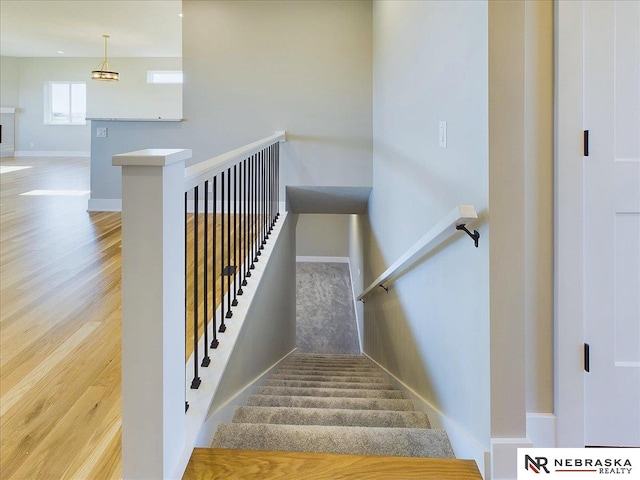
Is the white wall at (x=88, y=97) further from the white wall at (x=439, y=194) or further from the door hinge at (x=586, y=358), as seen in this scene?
the door hinge at (x=586, y=358)

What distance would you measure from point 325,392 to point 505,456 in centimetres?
147

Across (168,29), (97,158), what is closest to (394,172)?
(97,158)

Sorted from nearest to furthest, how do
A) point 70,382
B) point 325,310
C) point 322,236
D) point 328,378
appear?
point 70,382 → point 328,378 → point 325,310 → point 322,236

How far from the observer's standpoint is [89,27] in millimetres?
9438

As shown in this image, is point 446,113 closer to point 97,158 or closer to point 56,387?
point 56,387

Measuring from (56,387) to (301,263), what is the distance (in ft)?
25.8

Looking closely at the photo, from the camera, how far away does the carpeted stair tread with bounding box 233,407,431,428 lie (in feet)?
7.29

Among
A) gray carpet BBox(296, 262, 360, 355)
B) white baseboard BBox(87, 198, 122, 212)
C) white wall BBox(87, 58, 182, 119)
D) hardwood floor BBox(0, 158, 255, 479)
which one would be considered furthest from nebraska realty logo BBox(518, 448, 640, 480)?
white wall BBox(87, 58, 182, 119)

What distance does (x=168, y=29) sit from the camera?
9.40 metres

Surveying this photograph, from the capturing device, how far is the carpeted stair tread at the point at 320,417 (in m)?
2.22

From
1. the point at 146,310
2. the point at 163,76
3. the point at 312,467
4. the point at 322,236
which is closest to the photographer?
the point at 146,310

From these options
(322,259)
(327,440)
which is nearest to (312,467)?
(327,440)

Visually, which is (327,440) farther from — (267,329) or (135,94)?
(135,94)

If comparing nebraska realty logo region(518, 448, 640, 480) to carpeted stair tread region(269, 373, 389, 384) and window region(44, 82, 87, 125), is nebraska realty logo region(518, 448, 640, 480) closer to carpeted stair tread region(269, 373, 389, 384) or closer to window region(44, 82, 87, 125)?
carpeted stair tread region(269, 373, 389, 384)
